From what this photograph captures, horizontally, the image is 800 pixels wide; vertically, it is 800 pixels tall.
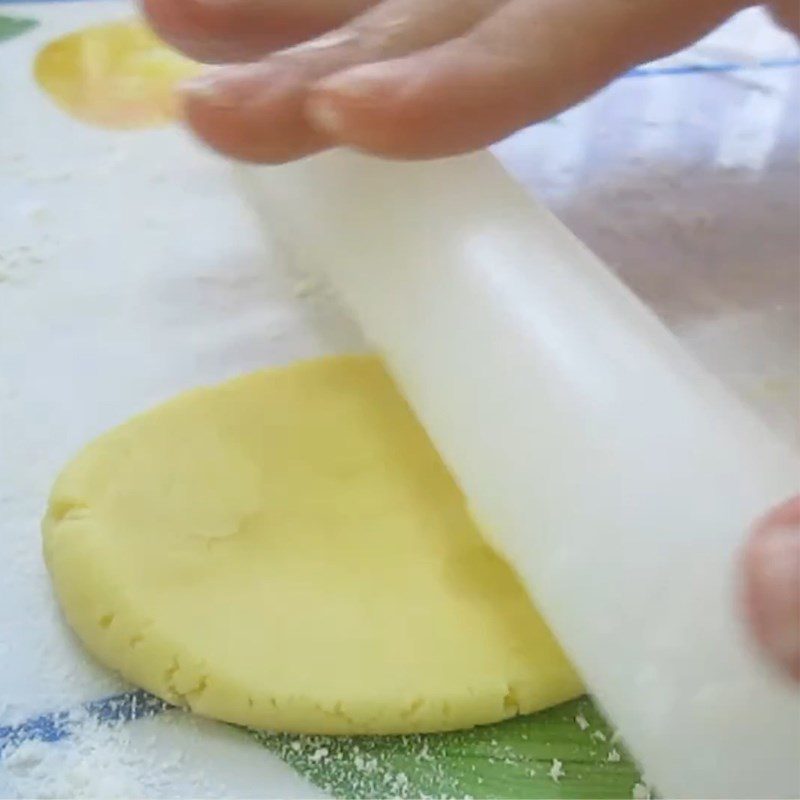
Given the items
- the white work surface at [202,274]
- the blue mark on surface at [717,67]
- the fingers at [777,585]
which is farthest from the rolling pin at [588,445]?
the blue mark on surface at [717,67]

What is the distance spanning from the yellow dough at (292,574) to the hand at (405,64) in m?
0.14

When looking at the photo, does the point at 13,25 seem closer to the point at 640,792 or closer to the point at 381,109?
the point at 381,109

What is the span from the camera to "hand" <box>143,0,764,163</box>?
1.70 ft

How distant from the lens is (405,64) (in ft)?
1.72

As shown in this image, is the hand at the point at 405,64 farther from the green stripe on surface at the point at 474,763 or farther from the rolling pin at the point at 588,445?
the green stripe on surface at the point at 474,763

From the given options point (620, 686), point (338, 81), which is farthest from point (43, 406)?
point (620, 686)

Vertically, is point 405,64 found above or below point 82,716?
above

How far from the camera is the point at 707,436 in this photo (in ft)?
1.46

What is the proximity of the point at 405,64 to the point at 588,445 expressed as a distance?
191 millimetres

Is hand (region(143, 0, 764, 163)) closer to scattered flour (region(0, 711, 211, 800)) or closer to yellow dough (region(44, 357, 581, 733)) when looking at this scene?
yellow dough (region(44, 357, 581, 733))

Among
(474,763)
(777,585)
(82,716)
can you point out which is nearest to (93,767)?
(82,716)

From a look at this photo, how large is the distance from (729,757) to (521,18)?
1.16 ft

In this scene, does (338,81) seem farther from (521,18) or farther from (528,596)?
(528,596)

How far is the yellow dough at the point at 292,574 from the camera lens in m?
0.48
